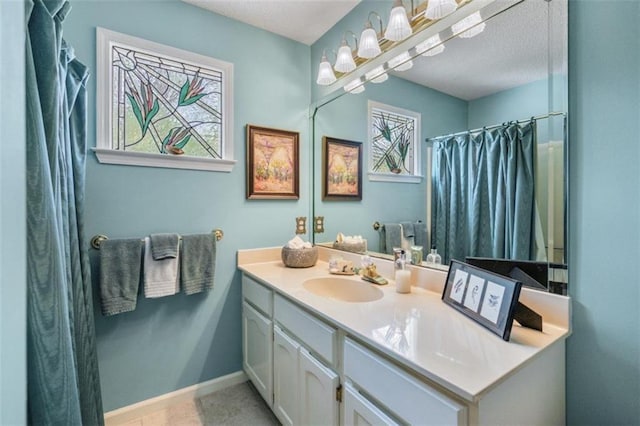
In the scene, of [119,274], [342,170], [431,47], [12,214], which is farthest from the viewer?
[342,170]

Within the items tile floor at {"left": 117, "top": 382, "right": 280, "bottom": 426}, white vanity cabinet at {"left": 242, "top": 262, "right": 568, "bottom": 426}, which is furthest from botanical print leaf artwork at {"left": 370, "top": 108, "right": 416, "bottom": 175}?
tile floor at {"left": 117, "top": 382, "right": 280, "bottom": 426}

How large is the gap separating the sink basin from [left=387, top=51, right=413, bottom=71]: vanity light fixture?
3.86 ft

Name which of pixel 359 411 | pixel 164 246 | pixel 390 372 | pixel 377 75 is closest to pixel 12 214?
pixel 390 372

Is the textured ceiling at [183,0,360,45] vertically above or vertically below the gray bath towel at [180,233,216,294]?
above

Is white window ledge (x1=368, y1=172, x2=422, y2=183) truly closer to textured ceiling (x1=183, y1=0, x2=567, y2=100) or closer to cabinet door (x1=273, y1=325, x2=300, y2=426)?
textured ceiling (x1=183, y1=0, x2=567, y2=100)

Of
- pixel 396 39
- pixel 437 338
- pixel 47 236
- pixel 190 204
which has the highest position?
pixel 396 39

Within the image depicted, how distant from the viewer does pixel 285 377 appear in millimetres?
1430

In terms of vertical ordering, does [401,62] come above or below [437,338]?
above

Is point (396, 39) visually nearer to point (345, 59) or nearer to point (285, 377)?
point (345, 59)

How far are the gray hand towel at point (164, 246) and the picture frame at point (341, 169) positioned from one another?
1043mm

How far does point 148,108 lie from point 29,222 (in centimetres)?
120

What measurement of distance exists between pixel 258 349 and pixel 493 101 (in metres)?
1.76

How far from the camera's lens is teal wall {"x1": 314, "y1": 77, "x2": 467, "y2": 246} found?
55.9 inches

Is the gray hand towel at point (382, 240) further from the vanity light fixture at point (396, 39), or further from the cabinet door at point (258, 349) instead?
the vanity light fixture at point (396, 39)
